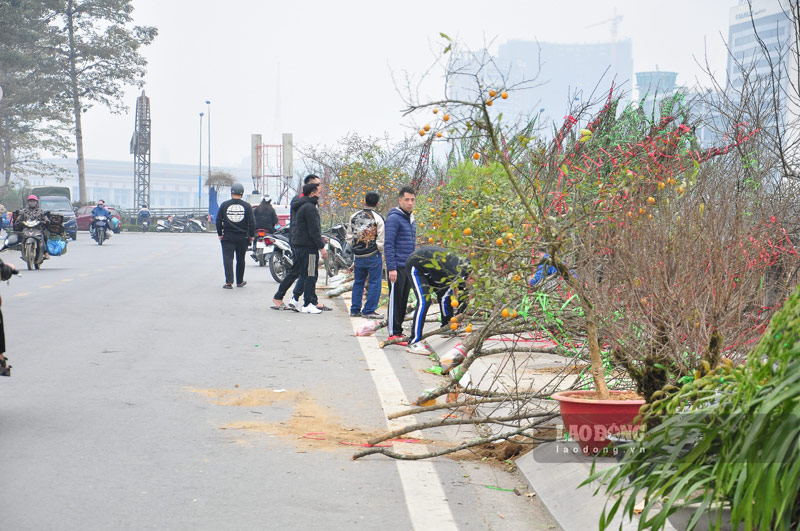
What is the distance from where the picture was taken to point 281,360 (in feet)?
33.3

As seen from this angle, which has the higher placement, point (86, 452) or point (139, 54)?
point (139, 54)

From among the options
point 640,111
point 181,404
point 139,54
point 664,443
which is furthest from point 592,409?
point 139,54

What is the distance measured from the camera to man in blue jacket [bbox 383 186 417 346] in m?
11.4

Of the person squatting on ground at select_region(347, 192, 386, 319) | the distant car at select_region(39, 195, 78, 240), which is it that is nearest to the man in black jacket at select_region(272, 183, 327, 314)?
the person squatting on ground at select_region(347, 192, 386, 319)

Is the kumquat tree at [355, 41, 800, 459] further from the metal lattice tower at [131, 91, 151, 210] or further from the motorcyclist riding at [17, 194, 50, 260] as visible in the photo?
the metal lattice tower at [131, 91, 151, 210]

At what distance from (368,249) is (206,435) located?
7.29 metres

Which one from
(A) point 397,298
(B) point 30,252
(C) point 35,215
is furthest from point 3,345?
(C) point 35,215

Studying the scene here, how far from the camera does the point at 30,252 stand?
2308 cm

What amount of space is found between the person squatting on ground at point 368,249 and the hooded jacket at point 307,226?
82 cm

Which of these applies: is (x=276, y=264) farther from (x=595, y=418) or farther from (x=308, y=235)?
(x=595, y=418)

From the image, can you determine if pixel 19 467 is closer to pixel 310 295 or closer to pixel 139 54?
pixel 310 295

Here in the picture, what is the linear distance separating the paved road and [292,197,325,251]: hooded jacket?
1.79 meters

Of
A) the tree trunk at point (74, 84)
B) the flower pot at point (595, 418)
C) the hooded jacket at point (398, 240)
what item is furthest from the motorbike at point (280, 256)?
the tree trunk at point (74, 84)

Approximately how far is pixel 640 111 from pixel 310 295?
5.49 metres
